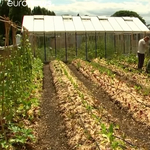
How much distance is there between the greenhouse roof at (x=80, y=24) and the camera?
59.8 ft

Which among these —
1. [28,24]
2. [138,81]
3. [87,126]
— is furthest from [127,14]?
[87,126]

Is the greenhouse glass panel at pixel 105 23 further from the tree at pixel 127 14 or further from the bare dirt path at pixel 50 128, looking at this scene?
the tree at pixel 127 14

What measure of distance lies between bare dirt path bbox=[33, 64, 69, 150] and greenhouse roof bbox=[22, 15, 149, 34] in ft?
35.4

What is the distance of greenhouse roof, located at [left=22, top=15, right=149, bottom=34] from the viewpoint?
18.2 meters

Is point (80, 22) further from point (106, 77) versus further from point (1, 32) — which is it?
point (1, 32)

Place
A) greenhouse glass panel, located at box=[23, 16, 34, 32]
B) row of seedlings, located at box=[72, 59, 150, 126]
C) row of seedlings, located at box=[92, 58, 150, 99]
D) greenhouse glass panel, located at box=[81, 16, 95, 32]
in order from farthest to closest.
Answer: greenhouse glass panel, located at box=[81, 16, 95, 32] → greenhouse glass panel, located at box=[23, 16, 34, 32] → row of seedlings, located at box=[92, 58, 150, 99] → row of seedlings, located at box=[72, 59, 150, 126]

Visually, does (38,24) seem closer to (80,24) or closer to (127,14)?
(80,24)

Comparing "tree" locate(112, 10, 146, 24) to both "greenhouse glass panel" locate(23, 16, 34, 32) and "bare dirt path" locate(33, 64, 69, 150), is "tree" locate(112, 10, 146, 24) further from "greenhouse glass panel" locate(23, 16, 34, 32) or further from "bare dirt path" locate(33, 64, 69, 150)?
"bare dirt path" locate(33, 64, 69, 150)

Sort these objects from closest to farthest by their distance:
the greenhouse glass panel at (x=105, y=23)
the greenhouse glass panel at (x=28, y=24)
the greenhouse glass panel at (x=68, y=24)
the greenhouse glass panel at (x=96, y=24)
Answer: the greenhouse glass panel at (x=28, y=24)
the greenhouse glass panel at (x=68, y=24)
the greenhouse glass panel at (x=96, y=24)
the greenhouse glass panel at (x=105, y=23)

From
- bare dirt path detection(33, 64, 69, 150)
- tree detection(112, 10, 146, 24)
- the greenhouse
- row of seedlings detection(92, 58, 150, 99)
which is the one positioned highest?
tree detection(112, 10, 146, 24)

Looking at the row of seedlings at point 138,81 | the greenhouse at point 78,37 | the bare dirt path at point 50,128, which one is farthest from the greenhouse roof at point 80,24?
the bare dirt path at point 50,128

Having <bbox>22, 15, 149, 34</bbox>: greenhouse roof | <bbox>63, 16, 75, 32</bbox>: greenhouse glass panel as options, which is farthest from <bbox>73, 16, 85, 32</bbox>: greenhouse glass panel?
<bbox>63, 16, 75, 32</bbox>: greenhouse glass panel

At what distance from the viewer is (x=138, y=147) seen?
4289mm

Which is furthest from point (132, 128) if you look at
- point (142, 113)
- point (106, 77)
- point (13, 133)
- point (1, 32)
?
point (1, 32)
